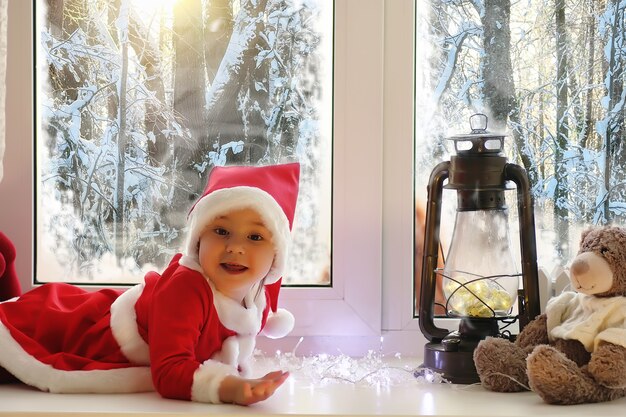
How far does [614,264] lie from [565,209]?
44cm

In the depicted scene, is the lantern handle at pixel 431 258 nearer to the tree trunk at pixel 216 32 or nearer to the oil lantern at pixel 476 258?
the oil lantern at pixel 476 258

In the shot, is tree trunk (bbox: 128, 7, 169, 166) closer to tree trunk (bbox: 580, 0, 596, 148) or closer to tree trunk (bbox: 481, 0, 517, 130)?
tree trunk (bbox: 481, 0, 517, 130)

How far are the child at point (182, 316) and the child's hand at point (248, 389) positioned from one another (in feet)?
0.07

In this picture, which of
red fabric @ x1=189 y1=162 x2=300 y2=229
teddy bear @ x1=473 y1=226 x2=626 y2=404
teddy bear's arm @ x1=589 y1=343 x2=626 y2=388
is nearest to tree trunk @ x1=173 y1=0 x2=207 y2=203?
red fabric @ x1=189 y1=162 x2=300 y2=229

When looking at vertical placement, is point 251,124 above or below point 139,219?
above

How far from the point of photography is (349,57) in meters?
2.01

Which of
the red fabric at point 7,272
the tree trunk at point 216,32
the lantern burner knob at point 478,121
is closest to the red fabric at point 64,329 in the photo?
the red fabric at point 7,272

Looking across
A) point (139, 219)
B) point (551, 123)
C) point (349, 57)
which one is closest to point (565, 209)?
point (551, 123)

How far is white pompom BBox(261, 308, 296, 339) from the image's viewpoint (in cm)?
183

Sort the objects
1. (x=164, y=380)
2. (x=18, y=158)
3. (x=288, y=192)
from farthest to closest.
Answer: (x=18, y=158) → (x=288, y=192) → (x=164, y=380)

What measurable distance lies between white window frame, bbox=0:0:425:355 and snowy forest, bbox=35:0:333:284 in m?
0.04

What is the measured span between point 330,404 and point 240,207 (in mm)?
391

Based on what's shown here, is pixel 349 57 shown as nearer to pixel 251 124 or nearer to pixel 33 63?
pixel 251 124

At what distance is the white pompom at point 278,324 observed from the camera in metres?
1.83
